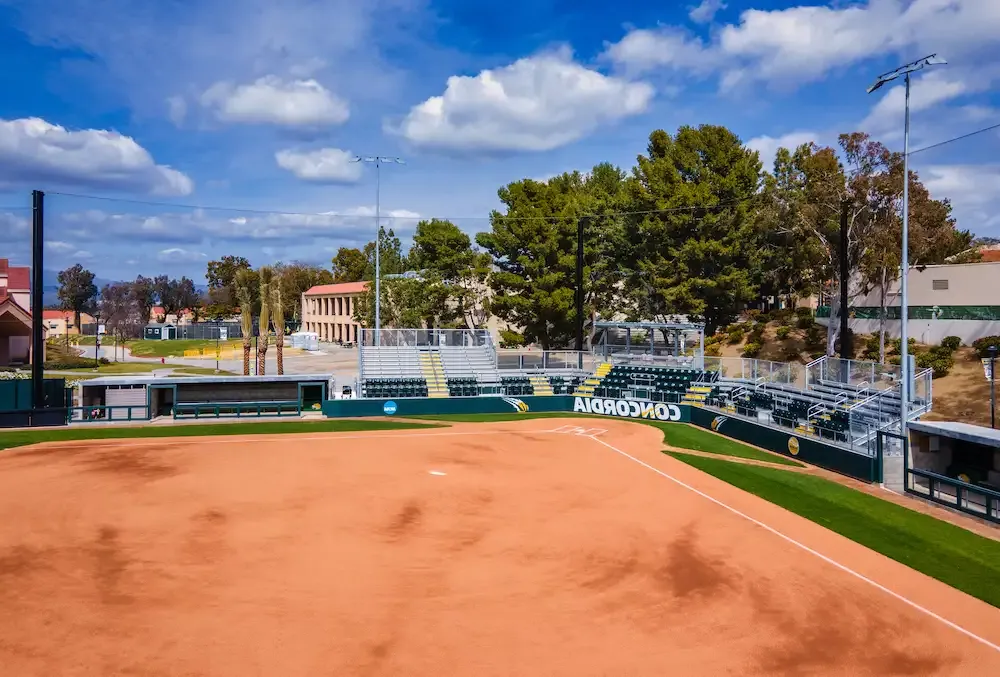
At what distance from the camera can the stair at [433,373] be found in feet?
141

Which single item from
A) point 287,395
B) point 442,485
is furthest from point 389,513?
point 287,395

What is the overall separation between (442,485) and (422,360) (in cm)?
2294

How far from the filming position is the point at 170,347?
318ft

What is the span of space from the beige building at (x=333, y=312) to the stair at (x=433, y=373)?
46319mm

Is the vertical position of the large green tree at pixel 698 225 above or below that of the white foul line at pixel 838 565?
above

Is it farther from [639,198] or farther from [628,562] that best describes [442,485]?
[639,198]

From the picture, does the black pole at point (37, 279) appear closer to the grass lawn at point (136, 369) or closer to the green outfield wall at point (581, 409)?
the green outfield wall at point (581, 409)

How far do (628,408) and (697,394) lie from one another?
4.09m

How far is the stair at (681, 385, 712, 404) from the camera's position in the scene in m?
38.8

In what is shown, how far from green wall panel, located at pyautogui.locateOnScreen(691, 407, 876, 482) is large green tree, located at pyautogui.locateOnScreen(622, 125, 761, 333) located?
797 inches

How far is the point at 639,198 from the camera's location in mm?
57281

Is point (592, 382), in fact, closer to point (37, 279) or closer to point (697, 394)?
point (697, 394)

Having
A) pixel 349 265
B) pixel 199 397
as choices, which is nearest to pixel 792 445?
pixel 199 397

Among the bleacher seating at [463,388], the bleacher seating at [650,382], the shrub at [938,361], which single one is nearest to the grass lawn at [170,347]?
the bleacher seating at [463,388]
